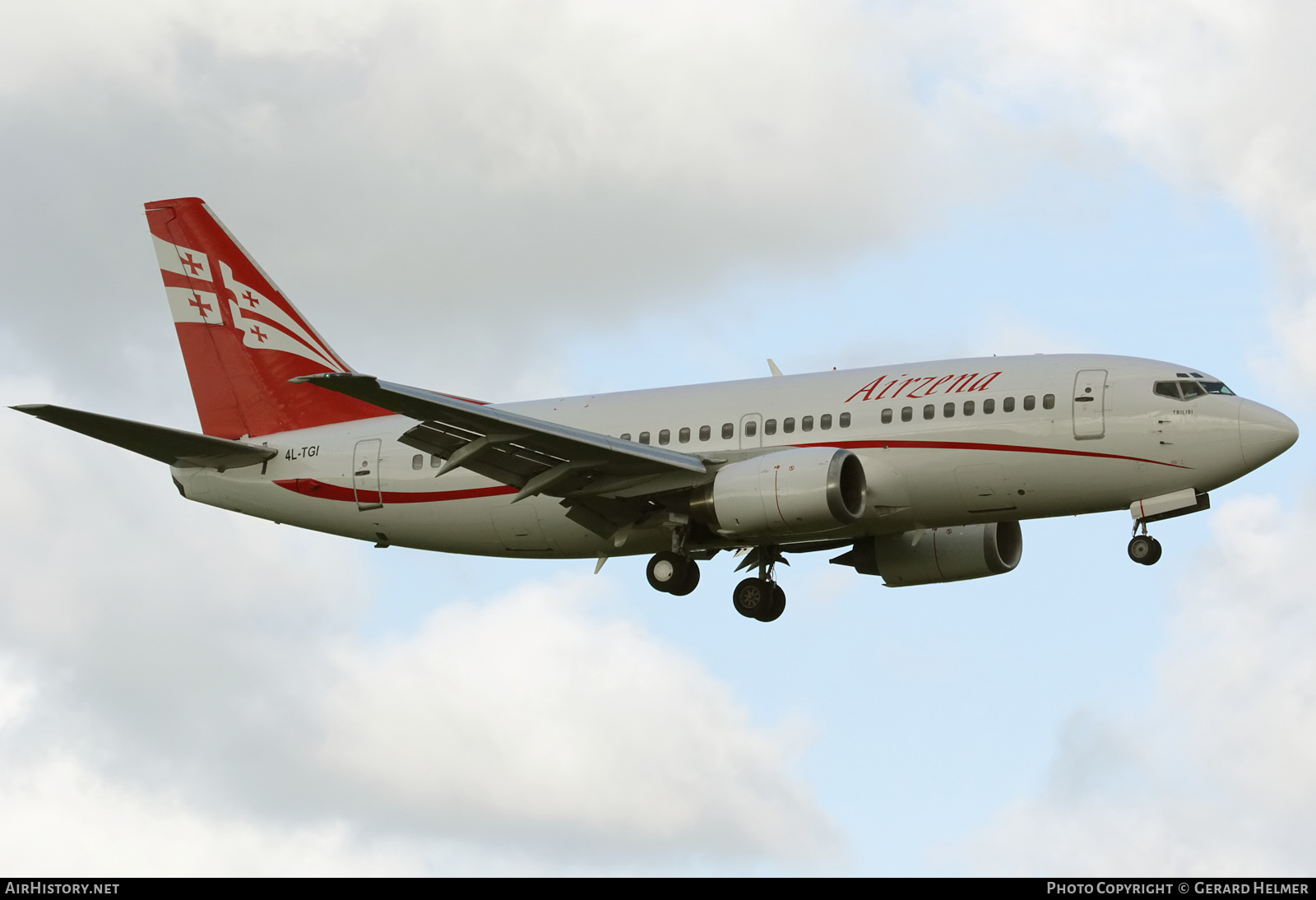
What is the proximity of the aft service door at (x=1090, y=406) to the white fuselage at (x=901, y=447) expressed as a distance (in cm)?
4

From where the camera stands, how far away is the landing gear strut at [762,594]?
44531 mm

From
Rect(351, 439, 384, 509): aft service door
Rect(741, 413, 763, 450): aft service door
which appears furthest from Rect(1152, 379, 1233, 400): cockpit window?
Rect(351, 439, 384, 509): aft service door

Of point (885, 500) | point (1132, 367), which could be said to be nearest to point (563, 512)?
point (885, 500)

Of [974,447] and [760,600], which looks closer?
[974,447]

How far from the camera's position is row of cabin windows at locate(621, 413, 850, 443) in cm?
4066

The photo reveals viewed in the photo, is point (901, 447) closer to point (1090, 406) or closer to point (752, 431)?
point (752, 431)

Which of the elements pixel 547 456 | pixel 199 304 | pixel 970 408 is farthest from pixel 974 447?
pixel 199 304

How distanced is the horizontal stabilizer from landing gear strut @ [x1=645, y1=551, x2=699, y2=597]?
34.2 ft

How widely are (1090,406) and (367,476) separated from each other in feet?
58.0

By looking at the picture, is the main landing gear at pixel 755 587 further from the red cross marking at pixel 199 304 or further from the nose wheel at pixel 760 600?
the red cross marking at pixel 199 304

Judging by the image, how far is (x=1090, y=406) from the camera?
38906mm

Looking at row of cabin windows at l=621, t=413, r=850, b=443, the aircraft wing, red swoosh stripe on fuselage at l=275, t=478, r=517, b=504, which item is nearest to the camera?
the aircraft wing

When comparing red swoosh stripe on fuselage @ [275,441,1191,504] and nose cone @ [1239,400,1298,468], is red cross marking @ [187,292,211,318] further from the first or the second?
nose cone @ [1239,400,1298,468]
